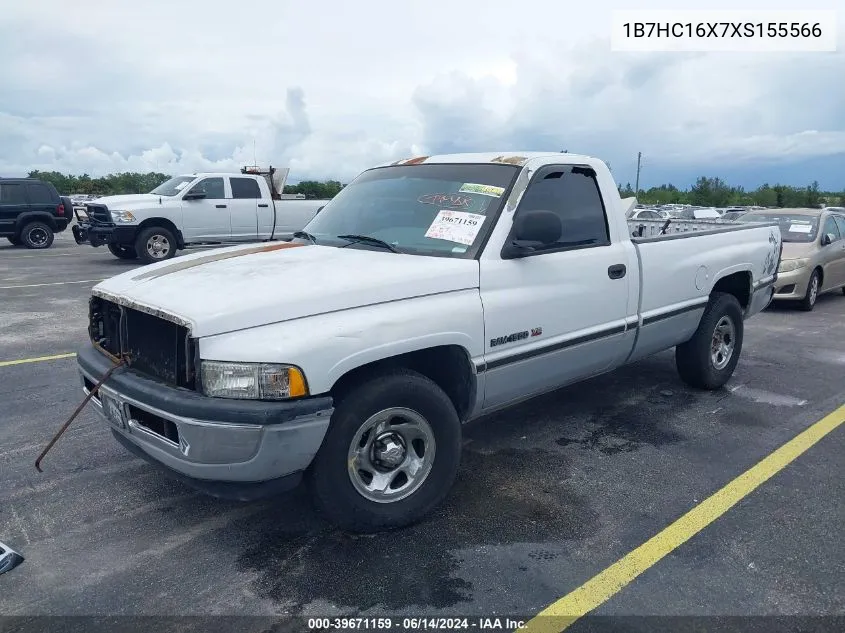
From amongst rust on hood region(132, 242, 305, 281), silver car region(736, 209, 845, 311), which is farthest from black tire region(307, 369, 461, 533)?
silver car region(736, 209, 845, 311)

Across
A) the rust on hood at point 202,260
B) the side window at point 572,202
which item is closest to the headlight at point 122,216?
the rust on hood at point 202,260

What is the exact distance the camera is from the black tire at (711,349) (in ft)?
17.5

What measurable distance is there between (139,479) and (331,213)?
6.56 ft

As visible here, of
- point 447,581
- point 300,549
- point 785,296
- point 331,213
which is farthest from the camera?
point 785,296

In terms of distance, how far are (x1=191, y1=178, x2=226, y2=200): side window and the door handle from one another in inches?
482

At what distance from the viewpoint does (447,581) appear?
292 cm

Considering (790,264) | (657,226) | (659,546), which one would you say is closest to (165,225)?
(657,226)

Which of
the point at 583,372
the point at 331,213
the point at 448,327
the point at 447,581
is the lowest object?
the point at 447,581

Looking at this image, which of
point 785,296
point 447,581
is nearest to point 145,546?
point 447,581

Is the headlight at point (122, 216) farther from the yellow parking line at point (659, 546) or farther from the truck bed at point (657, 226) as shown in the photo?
the yellow parking line at point (659, 546)

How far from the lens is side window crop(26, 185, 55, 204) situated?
18.2m

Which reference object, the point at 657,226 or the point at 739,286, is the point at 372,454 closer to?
the point at 739,286

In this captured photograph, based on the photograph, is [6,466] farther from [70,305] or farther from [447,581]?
[70,305]

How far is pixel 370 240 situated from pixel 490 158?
0.95m
